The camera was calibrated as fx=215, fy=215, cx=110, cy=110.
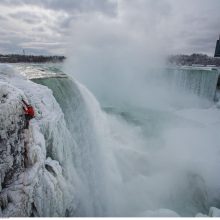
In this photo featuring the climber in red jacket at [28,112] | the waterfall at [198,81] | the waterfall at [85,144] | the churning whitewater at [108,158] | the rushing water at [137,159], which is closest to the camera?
the climber in red jacket at [28,112]

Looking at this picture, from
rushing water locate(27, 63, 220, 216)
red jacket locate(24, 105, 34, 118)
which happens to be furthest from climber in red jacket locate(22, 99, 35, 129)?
rushing water locate(27, 63, 220, 216)

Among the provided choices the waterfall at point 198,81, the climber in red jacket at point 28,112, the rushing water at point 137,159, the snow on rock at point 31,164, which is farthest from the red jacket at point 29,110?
the waterfall at point 198,81

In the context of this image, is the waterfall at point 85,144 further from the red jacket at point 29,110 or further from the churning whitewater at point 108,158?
the red jacket at point 29,110

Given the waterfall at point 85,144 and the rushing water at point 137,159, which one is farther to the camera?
the rushing water at point 137,159

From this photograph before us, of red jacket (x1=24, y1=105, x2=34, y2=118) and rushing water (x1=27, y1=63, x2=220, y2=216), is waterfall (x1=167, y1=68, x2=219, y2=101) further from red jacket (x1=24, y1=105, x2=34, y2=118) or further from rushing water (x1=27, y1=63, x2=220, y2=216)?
red jacket (x1=24, y1=105, x2=34, y2=118)

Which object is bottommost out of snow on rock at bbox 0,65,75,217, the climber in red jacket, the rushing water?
the rushing water

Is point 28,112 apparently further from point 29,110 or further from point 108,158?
point 108,158

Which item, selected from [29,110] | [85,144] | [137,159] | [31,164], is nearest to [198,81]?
[137,159]
